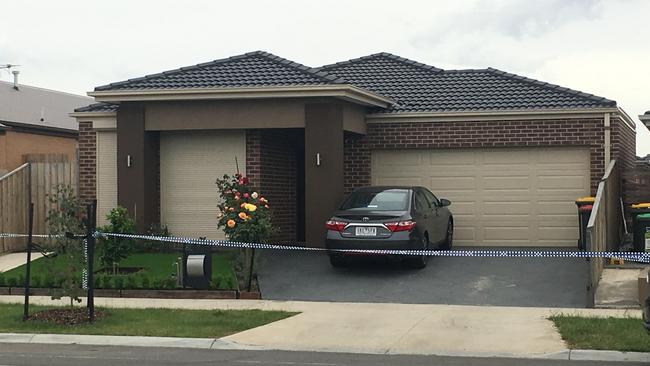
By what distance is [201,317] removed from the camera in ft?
41.5

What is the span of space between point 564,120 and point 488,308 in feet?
23.7

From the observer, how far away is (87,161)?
67.7 ft

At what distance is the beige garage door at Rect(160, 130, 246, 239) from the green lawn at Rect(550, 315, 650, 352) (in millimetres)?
9186

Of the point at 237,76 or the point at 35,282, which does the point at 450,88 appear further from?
the point at 35,282

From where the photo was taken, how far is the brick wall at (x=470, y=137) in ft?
63.2

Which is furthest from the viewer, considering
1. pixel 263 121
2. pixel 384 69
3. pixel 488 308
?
pixel 384 69

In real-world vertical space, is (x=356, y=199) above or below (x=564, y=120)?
below

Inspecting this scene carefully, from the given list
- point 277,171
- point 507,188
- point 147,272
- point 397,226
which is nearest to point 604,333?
point 397,226

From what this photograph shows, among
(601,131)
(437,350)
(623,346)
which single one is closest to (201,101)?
(601,131)

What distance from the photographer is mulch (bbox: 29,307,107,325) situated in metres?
12.3

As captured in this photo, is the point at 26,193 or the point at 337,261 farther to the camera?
the point at 26,193

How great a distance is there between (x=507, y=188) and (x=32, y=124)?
16.9 metres

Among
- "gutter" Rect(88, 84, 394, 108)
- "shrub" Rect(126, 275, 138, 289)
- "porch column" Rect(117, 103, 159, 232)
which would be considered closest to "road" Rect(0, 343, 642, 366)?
"shrub" Rect(126, 275, 138, 289)

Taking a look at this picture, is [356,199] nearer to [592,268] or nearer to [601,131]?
[592,268]
